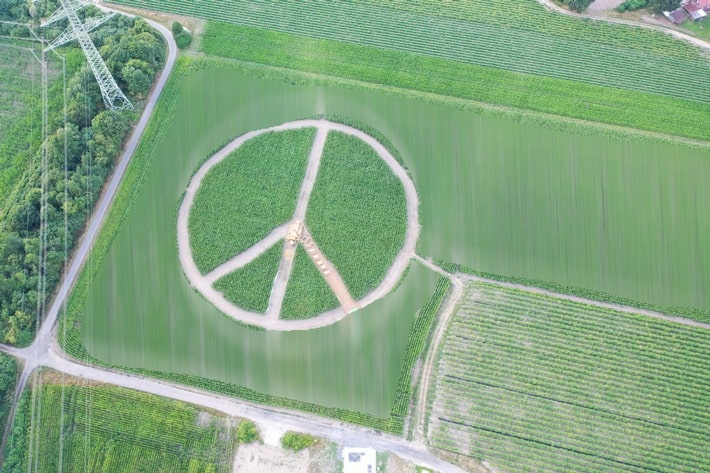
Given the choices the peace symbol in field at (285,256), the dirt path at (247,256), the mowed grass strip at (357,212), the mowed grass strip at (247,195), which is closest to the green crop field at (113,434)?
the peace symbol in field at (285,256)

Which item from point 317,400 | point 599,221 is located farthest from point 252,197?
point 599,221

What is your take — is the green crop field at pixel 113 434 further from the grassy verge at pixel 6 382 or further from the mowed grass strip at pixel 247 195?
the mowed grass strip at pixel 247 195

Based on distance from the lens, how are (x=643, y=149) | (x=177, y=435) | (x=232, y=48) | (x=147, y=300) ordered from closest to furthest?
(x=177, y=435)
(x=147, y=300)
(x=643, y=149)
(x=232, y=48)

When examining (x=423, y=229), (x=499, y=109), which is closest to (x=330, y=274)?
(x=423, y=229)

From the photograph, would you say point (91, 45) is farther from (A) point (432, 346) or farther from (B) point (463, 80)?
(A) point (432, 346)

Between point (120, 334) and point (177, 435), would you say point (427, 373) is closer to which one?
point (177, 435)
